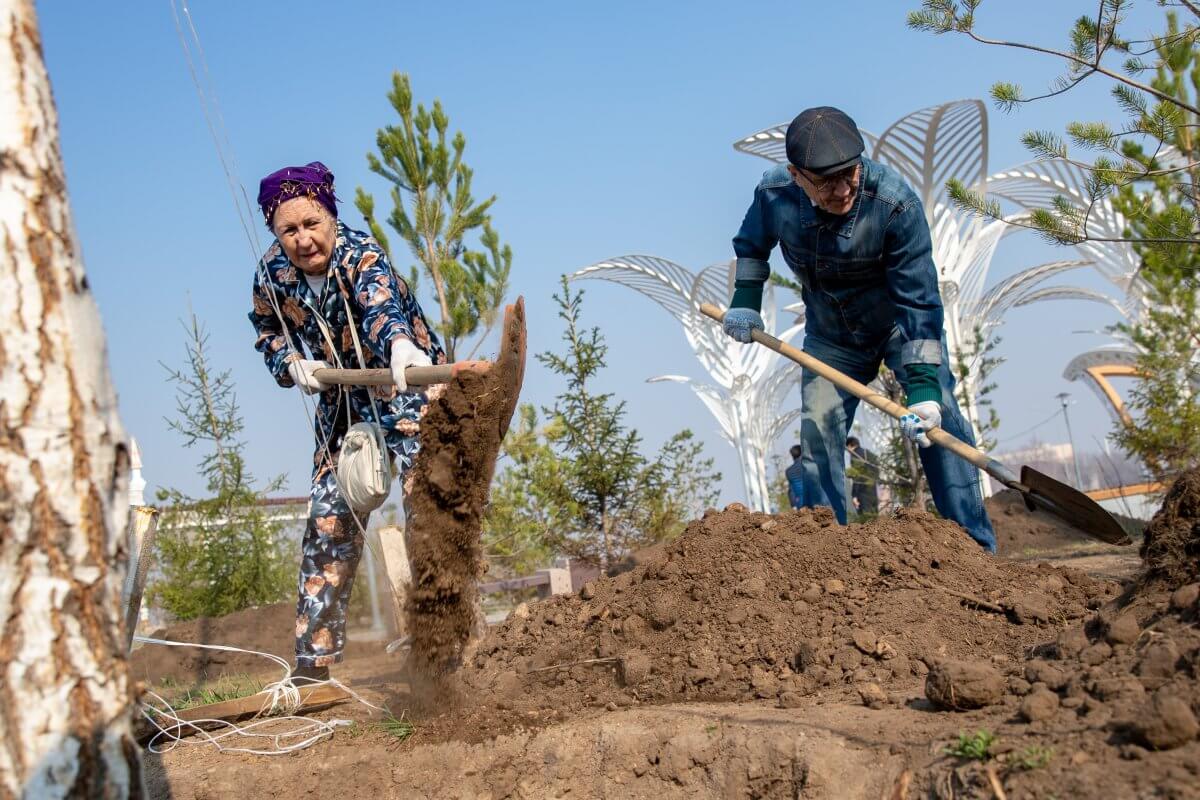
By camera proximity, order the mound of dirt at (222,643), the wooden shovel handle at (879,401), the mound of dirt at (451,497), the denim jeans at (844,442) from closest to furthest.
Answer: the mound of dirt at (451,497) < the wooden shovel handle at (879,401) < the denim jeans at (844,442) < the mound of dirt at (222,643)

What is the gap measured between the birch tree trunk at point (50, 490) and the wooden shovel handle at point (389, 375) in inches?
82.3

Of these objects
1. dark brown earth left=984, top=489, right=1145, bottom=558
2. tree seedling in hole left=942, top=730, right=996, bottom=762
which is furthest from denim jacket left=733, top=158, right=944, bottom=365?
dark brown earth left=984, top=489, right=1145, bottom=558

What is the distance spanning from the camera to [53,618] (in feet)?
5.51

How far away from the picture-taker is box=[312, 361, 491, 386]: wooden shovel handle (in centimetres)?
389

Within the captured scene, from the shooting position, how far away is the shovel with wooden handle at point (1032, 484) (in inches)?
165

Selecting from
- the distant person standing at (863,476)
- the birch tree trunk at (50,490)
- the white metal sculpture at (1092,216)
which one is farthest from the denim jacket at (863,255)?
the white metal sculpture at (1092,216)

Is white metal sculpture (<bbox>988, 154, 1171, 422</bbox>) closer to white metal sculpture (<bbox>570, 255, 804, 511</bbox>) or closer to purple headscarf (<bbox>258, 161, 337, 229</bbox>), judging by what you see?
white metal sculpture (<bbox>570, 255, 804, 511</bbox>)

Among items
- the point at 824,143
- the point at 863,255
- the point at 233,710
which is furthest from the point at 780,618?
the point at 233,710

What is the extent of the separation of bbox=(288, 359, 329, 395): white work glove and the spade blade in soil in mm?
3004

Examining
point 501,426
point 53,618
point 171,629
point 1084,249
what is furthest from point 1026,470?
point 1084,249

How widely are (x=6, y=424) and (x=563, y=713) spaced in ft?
7.24

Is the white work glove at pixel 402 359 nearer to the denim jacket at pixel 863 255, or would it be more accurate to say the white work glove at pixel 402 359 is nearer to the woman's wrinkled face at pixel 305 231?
the woman's wrinkled face at pixel 305 231

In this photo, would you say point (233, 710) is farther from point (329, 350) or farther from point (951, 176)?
point (951, 176)

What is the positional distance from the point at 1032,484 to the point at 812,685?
5.85 ft
